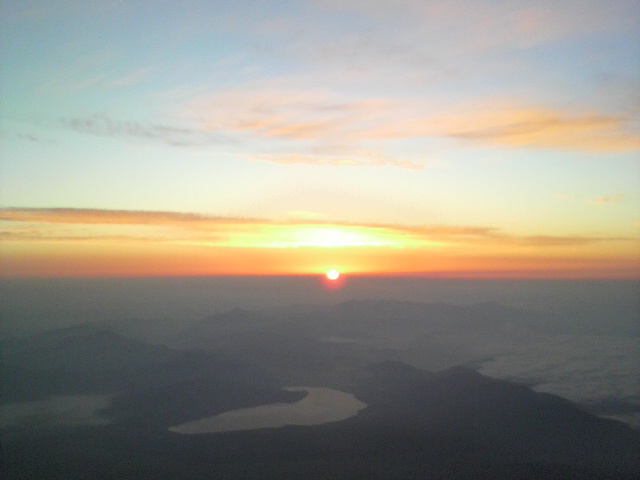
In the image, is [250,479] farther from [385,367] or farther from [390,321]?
[390,321]

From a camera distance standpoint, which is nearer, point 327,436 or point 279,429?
point 327,436

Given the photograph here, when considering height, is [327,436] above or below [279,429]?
above

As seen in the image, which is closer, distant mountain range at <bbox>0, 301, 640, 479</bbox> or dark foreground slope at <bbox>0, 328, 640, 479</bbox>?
dark foreground slope at <bbox>0, 328, 640, 479</bbox>

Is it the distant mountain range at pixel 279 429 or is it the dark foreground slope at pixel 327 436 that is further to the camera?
the distant mountain range at pixel 279 429

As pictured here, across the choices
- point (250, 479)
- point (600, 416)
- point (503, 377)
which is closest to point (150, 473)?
point (250, 479)

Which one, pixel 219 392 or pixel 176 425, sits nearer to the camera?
pixel 176 425

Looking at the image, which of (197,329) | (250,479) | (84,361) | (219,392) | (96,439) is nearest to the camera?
(250,479)

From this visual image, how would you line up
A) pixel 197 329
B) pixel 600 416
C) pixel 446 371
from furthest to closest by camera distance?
pixel 197 329
pixel 446 371
pixel 600 416
